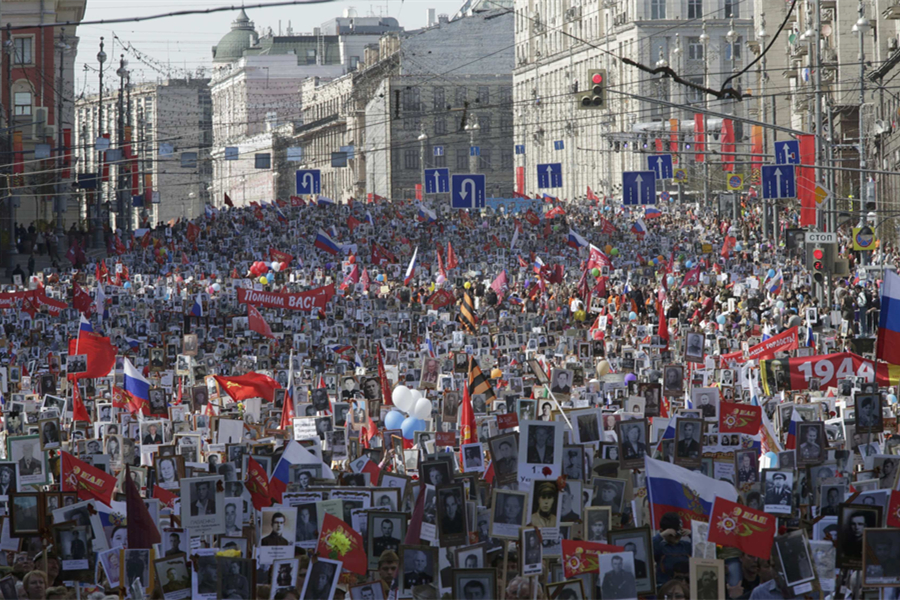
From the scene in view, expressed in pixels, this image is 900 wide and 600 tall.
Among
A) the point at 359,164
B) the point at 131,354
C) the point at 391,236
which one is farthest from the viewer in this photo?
the point at 359,164

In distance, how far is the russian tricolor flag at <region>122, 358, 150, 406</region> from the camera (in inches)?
721

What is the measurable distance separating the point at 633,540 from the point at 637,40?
82073mm

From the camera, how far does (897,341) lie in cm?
1451

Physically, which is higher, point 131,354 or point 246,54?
point 246,54

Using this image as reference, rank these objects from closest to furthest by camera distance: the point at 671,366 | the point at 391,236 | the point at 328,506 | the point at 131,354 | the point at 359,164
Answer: the point at 328,506 → the point at 671,366 → the point at 131,354 → the point at 391,236 → the point at 359,164

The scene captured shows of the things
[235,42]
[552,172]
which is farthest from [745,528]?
[235,42]

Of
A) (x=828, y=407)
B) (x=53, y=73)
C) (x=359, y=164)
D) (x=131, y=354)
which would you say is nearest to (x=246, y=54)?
(x=359, y=164)

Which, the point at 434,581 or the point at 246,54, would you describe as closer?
the point at 434,581

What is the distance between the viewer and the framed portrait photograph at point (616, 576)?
903cm

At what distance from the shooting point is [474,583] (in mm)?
9000

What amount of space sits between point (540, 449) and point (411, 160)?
101615mm

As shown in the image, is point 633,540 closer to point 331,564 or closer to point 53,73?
point 331,564

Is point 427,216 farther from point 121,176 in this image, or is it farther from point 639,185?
point 121,176

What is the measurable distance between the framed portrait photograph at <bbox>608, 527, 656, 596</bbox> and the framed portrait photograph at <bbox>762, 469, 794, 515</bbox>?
6.47 feet
